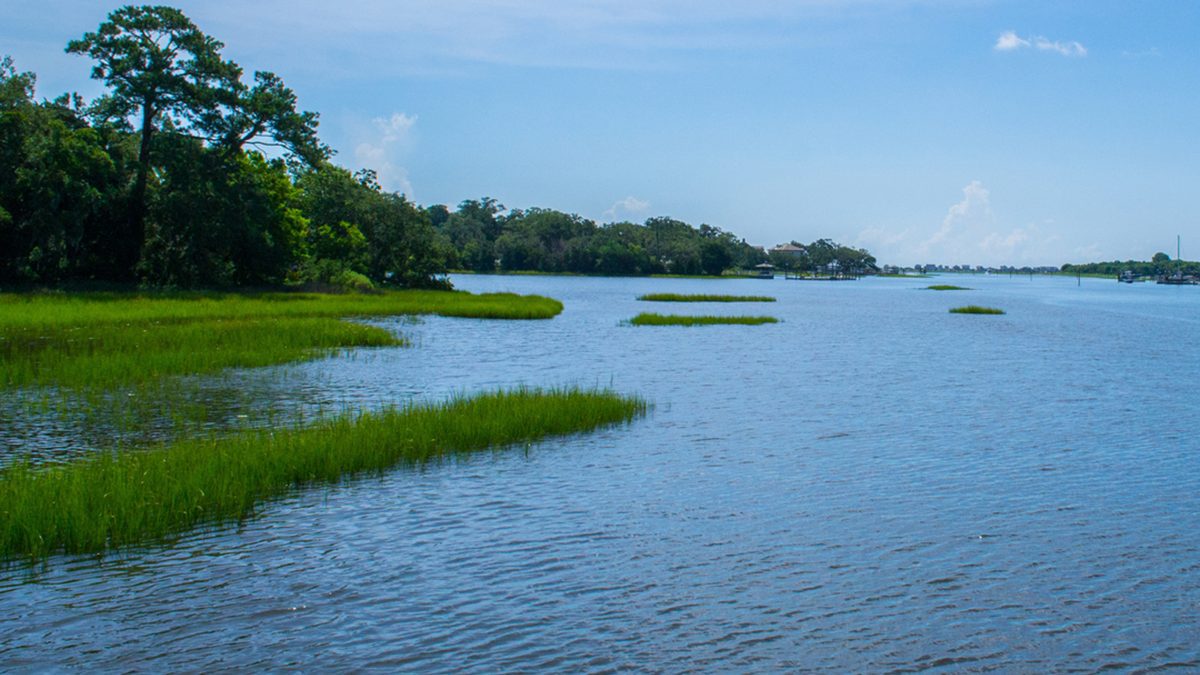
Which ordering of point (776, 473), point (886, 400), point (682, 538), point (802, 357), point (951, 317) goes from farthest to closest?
point (951, 317), point (802, 357), point (886, 400), point (776, 473), point (682, 538)

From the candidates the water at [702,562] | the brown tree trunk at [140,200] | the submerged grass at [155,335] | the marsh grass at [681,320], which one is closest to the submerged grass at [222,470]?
the water at [702,562]

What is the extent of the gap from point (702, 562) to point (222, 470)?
7.66 m

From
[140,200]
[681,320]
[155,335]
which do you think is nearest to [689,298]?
[681,320]

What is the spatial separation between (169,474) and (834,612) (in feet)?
31.9

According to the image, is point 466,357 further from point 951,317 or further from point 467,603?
point 951,317

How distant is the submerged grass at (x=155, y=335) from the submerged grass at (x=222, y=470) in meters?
11.3

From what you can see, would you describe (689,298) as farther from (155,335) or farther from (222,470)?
(222,470)

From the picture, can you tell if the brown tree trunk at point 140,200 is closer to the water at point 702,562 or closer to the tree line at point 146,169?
the tree line at point 146,169

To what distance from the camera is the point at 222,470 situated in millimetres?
14930

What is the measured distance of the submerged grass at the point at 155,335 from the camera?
90.2 ft

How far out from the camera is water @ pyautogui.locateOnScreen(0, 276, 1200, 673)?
391 inches

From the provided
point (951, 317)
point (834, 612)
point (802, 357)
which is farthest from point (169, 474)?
point (951, 317)

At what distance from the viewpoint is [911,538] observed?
560 inches

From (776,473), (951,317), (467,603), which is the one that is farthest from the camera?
(951,317)
